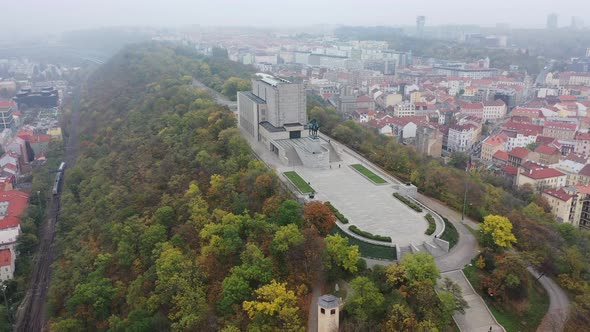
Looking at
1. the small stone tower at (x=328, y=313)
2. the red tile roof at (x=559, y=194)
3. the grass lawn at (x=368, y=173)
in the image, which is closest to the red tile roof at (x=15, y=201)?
the grass lawn at (x=368, y=173)

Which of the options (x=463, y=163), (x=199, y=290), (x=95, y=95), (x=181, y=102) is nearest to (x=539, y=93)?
(x=463, y=163)

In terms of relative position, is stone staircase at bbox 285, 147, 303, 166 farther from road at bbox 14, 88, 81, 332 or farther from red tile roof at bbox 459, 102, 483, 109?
red tile roof at bbox 459, 102, 483, 109

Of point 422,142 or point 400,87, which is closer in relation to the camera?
point 422,142

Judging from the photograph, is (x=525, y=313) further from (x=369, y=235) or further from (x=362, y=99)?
(x=362, y=99)

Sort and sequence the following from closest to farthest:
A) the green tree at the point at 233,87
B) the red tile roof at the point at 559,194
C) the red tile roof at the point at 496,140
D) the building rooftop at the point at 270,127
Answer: the red tile roof at the point at 559,194, the building rooftop at the point at 270,127, the red tile roof at the point at 496,140, the green tree at the point at 233,87

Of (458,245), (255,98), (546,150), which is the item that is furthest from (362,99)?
(458,245)

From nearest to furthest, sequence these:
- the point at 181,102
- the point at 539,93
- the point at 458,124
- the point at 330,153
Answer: the point at 330,153
the point at 181,102
the point at 458,124
the point at 539,93

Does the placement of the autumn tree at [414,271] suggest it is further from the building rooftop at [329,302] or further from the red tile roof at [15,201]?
the red tile roof at [15,201]

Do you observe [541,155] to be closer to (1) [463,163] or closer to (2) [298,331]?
(1) [463,163]
